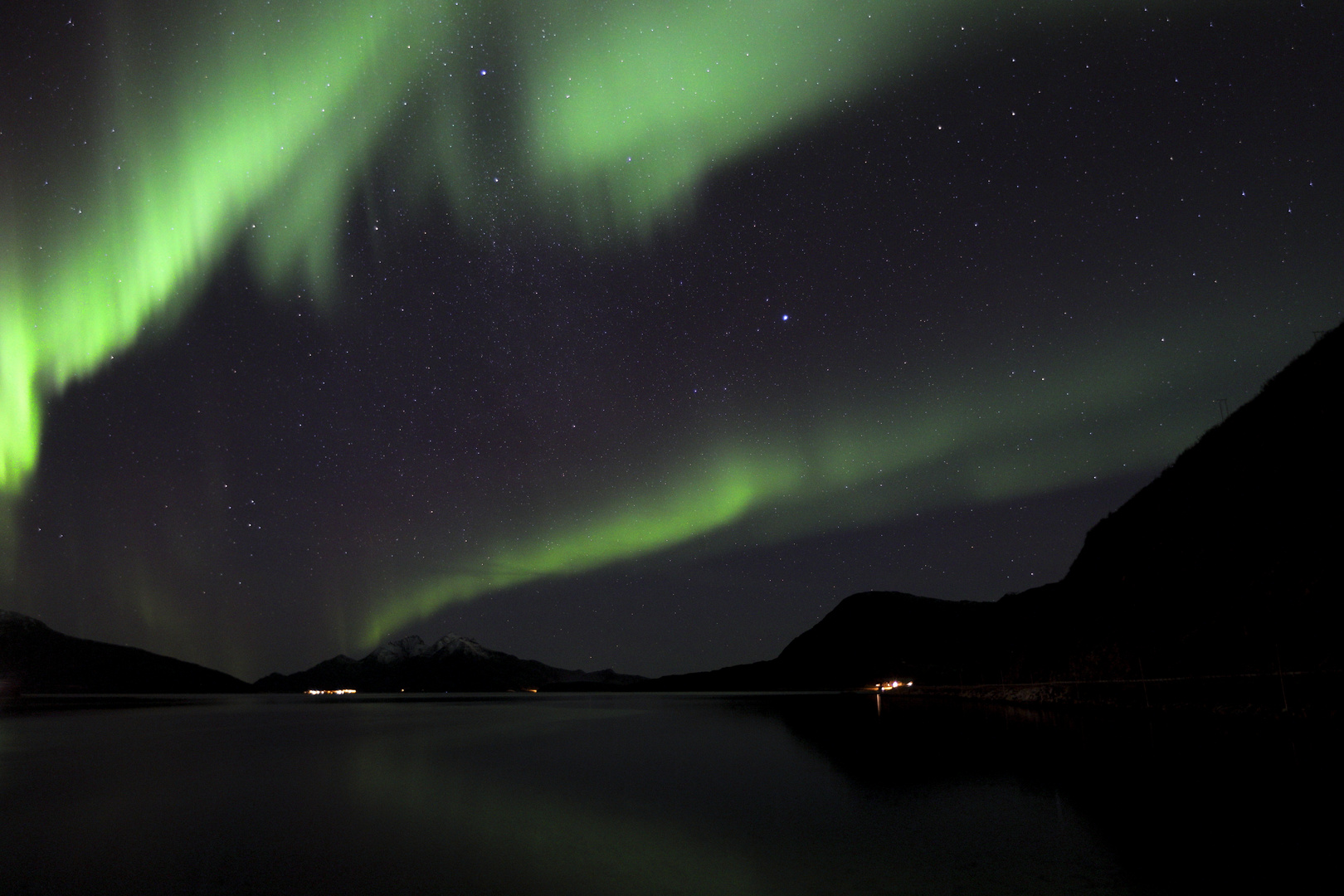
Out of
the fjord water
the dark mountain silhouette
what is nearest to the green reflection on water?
the fjord water

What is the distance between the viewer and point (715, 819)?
15562mm

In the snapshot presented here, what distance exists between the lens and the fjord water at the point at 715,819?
1059cm

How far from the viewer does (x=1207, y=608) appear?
37.8 m

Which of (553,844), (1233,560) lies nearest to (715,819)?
(553,844)

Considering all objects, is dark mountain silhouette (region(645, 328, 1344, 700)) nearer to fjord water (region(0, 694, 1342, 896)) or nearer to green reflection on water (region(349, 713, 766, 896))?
fjord water (region(0, 694, 1342, 896))

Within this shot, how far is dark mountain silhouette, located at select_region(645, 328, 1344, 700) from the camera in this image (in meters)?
30.6

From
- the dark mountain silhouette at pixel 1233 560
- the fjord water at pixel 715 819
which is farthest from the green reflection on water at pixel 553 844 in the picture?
the dark mountain silhouette at pixel 1233 560

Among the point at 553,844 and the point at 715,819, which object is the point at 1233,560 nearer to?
the point at 715,819

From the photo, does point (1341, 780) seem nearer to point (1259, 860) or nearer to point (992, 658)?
point (1259, 860)

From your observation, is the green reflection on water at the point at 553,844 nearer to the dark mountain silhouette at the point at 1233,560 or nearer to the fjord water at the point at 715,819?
the fjord water at the point at 715,819

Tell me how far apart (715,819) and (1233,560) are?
34872 millimetres

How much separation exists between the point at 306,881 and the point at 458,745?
95.9 feet

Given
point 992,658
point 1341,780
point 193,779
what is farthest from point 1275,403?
point 992,658

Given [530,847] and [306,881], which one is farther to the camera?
[530,847]
